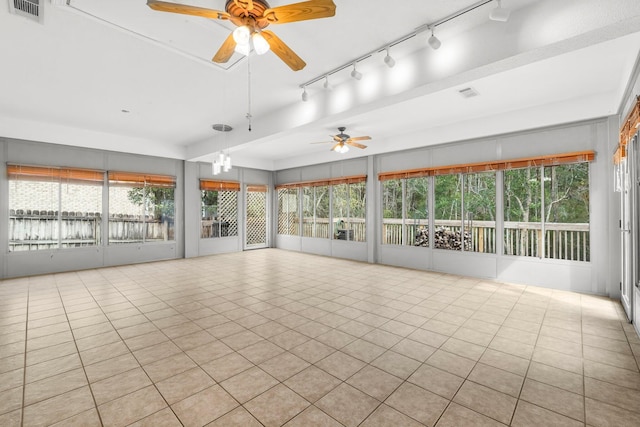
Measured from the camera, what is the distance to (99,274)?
5945 millimetres

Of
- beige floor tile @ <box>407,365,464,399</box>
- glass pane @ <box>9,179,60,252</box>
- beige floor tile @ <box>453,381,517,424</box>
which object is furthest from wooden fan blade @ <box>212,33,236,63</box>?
glass pane @ <box>9,179,60,252</box>

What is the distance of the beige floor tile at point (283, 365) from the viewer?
236 cm

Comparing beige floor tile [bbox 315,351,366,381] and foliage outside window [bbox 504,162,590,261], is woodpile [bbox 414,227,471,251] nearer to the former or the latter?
foliage outside window [bbox 504,162,590,261]

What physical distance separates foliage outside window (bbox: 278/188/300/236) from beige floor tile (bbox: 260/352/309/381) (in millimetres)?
6821

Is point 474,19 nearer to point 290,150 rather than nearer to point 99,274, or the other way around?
point 290,150

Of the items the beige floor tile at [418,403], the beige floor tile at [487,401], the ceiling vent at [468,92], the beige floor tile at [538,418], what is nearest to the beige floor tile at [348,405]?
the beige floor tile at [418,403]

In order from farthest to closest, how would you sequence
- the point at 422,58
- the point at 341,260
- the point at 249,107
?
the point at 341,260, the point at 249,107, the point at 422,58

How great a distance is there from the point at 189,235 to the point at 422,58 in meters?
7.09

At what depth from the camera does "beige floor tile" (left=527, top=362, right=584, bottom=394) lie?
2199mm

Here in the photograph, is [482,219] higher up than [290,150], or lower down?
lower down

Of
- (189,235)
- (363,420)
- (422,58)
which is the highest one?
(422,58)

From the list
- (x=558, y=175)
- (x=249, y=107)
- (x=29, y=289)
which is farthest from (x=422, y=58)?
(x=29, y=289)

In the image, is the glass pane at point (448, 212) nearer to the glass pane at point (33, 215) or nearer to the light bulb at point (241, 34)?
the light bulb at point (241, 34)

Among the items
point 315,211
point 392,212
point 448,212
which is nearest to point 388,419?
point 448,212
